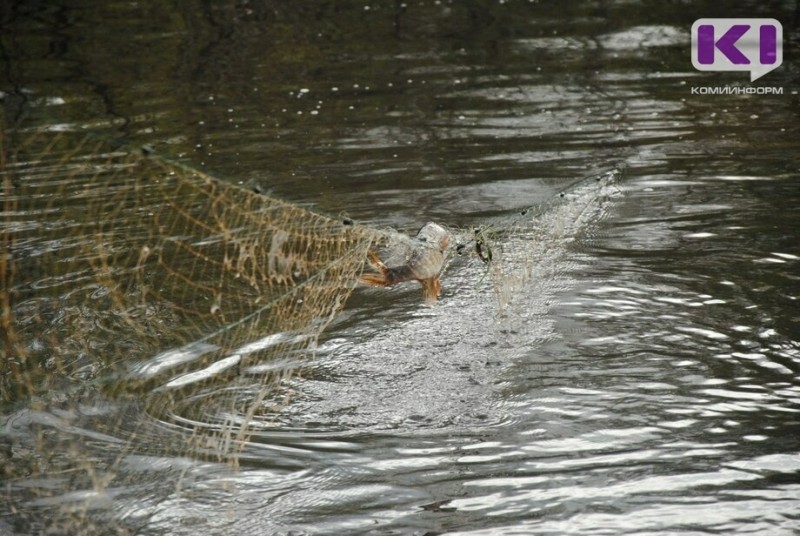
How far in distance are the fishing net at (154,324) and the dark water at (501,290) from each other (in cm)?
9

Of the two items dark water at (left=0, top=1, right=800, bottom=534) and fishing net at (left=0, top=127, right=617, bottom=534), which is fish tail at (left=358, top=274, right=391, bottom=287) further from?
dark water at (left=0, top=1, right=800, bottom=534)

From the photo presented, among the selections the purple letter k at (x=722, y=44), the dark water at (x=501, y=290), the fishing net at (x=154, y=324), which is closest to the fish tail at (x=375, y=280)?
the fishing net at (x=154, y=324)

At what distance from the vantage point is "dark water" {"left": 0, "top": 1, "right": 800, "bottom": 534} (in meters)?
4.93

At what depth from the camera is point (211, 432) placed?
18.4 feet

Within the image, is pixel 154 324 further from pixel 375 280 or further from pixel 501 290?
pixel 501 290

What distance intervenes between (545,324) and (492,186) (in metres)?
2.77

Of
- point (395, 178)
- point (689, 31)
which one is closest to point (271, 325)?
point (395, 178)

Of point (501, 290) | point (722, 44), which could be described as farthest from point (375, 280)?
point (722, 44)

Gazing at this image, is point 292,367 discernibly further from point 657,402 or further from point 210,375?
point 657,402

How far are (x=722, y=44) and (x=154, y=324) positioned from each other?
32.5 feet

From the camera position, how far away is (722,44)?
1393cm

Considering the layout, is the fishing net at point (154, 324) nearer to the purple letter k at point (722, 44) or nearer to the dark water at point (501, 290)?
the dark water at point (501, 290)

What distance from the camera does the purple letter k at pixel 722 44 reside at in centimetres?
1316

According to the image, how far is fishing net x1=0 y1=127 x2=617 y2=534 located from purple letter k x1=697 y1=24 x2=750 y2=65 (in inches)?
203
